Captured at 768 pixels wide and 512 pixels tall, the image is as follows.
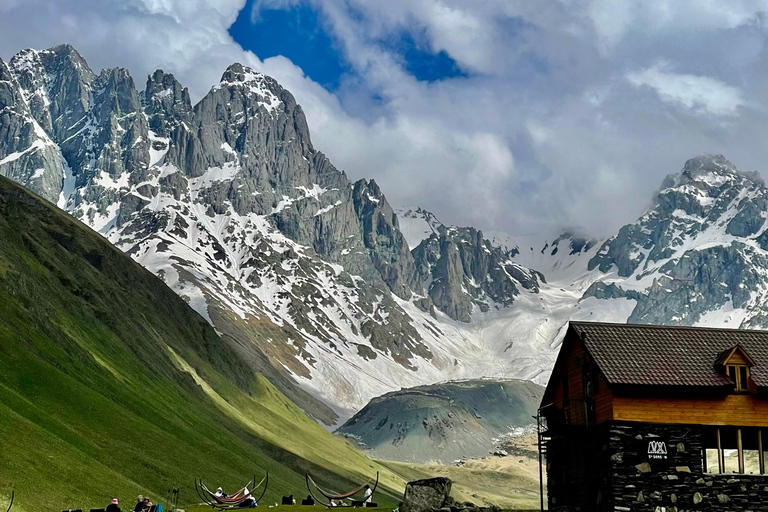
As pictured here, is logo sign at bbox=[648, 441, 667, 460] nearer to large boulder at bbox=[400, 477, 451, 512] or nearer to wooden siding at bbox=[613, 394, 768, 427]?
wooden siding at bbox=[613, 394, 768, 427]

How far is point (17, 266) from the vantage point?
14288 centimetres

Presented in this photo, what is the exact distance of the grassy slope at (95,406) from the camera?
8412 centimetres

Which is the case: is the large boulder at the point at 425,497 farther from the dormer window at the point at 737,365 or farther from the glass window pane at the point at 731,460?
the dormer window at the point at 737,365

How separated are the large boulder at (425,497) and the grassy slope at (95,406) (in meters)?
30.6

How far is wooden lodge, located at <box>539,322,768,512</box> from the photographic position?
173ft

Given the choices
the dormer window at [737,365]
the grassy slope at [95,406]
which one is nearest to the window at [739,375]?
the dormer window at [737,365]

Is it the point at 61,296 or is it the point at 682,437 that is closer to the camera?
the point at 682,437

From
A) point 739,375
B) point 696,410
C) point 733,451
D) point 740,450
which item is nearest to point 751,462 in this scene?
point 740,450

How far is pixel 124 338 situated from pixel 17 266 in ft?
99.8

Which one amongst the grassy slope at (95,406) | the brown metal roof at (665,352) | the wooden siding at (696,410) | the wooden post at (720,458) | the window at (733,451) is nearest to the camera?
the wooden siding at (696,410)

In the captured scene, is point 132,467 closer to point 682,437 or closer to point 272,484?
point 272,484

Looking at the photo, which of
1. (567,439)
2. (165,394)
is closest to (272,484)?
(165,394)

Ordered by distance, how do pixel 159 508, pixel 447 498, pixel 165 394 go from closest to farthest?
pixel 159 508 < pixel 447 498 < pixel 165 394

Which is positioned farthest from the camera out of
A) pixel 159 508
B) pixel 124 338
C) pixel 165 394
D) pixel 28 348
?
pixel 124 338
